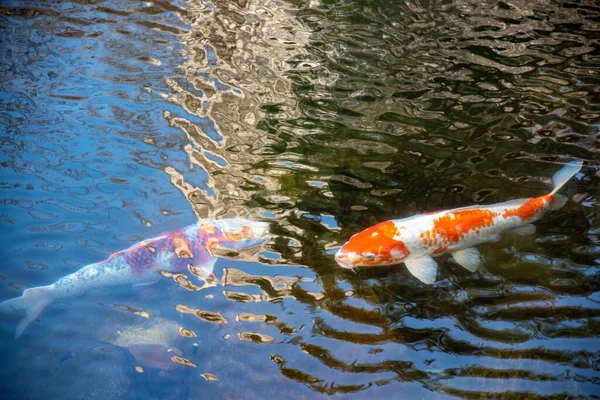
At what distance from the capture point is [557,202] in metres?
4.34

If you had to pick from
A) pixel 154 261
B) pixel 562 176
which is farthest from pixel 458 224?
pixel 154 261

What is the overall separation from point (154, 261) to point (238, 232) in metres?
0.75

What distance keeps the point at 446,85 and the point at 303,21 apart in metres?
3.71

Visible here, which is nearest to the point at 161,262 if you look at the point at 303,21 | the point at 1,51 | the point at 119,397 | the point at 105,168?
the point at 119,397

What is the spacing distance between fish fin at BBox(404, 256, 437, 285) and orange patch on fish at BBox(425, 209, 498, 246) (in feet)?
0.46

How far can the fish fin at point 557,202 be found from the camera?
4.31m

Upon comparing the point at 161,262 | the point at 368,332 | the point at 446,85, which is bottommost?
the point at 161,262

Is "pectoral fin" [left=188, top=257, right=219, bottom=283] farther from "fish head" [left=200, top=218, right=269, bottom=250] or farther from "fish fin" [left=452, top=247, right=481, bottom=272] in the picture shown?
"fish fin" [left=452, top=247, right=481, bottom=272]

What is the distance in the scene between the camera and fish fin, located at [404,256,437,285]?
3.83m

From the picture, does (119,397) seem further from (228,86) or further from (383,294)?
(228,86)

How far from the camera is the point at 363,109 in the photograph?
20.5ft

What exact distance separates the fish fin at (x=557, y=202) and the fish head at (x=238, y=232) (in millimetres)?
2521

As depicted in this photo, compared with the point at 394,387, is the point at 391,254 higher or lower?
higher

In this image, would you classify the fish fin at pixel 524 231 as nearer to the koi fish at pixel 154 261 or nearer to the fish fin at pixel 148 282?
the koi fish at pixel 154 261
